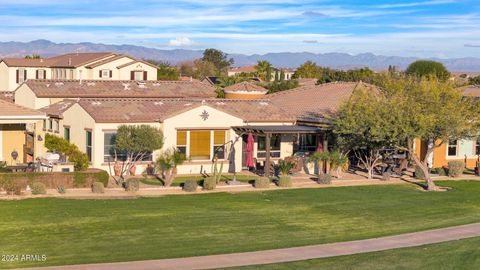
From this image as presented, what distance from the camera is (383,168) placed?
38062 mm

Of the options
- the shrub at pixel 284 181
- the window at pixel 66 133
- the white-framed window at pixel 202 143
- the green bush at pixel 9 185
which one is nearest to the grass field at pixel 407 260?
the shrub at pixel 284 181

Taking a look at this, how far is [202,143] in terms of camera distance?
120 feet

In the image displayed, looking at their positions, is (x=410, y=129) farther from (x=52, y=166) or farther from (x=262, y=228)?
(x=52, y=166)

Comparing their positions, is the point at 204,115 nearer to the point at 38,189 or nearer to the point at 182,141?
the point at 182,141

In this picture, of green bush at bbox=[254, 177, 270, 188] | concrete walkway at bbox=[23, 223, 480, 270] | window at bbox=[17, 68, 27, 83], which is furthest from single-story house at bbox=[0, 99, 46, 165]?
window at bbox=[17, 68, 27, 83]

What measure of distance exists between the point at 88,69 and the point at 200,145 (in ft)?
141

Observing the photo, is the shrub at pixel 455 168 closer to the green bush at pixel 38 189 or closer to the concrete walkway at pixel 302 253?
the concrete walkway at pixel 302 253

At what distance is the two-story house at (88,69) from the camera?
76688 mm

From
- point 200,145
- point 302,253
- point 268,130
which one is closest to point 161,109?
point 200,145

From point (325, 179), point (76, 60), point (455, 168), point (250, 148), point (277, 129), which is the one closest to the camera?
point (325, 179)

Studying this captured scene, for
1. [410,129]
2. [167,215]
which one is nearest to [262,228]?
[167,215]

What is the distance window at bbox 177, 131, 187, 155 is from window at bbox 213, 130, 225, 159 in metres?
1.50

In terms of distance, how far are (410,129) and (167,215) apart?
520 inches

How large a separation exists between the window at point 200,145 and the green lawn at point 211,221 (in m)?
6.10
